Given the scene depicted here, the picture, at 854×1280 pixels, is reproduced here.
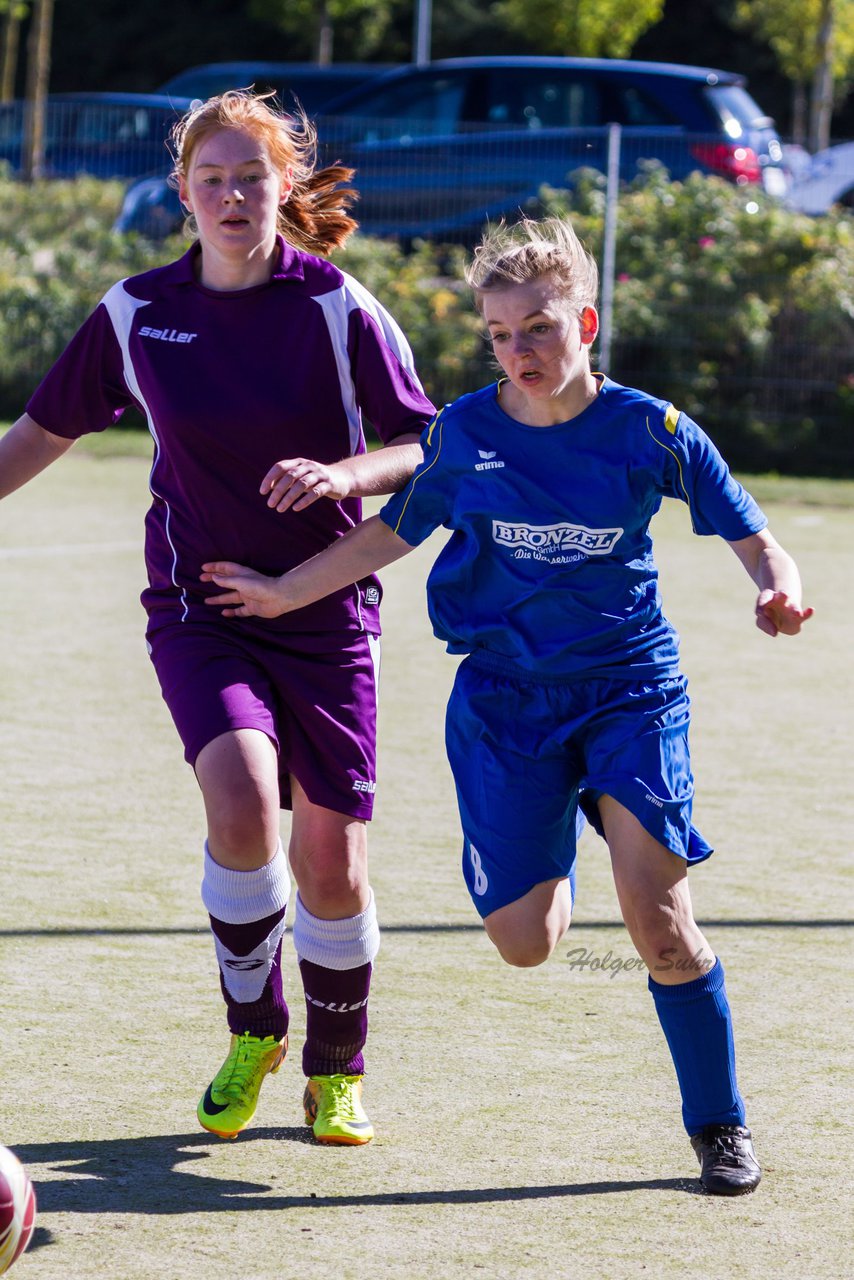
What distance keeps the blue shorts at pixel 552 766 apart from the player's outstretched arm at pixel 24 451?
1.08m

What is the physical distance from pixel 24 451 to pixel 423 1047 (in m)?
1.61

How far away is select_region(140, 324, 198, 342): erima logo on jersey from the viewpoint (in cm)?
389

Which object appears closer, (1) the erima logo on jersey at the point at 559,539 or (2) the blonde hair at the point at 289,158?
(1) the erima logo on jersey at the point at 559,539

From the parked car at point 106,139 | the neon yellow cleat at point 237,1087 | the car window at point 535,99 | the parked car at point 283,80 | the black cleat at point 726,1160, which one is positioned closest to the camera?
the black cleat at point 726,1160

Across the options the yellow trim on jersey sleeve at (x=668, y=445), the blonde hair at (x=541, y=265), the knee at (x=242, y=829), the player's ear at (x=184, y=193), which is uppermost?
the player's ear at (x=184, y=193)

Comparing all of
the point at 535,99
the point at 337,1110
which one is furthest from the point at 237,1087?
the point at 535,99

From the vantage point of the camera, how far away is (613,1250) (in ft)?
10.7

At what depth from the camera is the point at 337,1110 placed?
149 inches

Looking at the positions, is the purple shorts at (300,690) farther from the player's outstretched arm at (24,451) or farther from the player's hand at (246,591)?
the player's outstretched arm at (24,451)

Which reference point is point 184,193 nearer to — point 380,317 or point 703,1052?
point 380,317

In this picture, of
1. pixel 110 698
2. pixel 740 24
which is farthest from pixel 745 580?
pixel 740 24

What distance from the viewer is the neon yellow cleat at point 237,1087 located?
3740 mm

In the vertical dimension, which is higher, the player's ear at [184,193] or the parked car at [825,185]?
the player's ear at [184,193]

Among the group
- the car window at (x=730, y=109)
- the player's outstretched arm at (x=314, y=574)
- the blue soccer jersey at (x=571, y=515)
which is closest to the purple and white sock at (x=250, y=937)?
the player's outstretched arm at (x=314, y=574)
